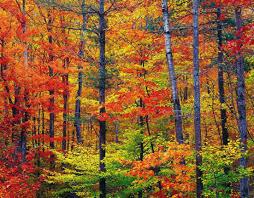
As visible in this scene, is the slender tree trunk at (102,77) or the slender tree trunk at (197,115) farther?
the slender tree trunk at (102,77)

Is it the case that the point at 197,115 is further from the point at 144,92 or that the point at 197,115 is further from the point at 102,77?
the point at 102,77

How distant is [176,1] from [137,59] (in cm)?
323

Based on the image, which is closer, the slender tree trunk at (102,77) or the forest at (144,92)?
the forest at (144,92)

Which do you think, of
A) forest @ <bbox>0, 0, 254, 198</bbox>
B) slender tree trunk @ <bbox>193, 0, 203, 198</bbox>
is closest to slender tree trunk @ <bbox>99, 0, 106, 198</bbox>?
forest @ <bbox>0, 0, 254, 198</bbox>

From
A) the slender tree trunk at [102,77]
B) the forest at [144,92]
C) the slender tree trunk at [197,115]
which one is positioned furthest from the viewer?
the slender tree trunk at [102,77]

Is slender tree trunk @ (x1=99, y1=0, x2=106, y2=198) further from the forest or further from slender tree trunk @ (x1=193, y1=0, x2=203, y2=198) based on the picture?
slender tree trunk @ (x1=193, y1=0, x2=203, y2=198)

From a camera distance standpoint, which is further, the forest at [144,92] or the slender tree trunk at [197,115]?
the forest at [144,92]

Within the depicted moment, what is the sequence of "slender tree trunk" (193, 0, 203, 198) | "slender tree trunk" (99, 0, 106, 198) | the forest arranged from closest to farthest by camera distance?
"slender tree trunk" (193, 0, 203, 198) → the forest → "slender tree trunk" (99, 0, 106, 198)

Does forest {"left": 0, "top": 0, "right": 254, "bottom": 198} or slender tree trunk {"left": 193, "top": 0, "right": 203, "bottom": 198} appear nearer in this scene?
slender tree trunk {"left": 193, "top": 0, "right": 203, "bottom": 198}

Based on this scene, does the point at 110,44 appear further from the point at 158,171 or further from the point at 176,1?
the point at 158,171

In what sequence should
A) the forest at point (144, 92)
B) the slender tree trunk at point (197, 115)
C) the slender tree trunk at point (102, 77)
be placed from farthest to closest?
the slender tree trunk at point (102, 77)
the forest at point (144, 92)
the slender tree trunk at point (197, 115)

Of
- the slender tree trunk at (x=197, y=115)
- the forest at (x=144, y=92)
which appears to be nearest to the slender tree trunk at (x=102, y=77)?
the forest at (x=144, y=92)

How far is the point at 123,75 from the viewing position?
598 inches

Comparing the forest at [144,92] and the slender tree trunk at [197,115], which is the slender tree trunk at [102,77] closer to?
the forest at [144,92]
